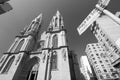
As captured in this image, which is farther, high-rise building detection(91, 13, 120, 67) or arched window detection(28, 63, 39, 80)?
high-rise building detection(91, 13, 120, 67)

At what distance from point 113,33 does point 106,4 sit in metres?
27.8

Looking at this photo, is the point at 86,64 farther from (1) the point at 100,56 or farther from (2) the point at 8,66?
(2) the point at 8,66

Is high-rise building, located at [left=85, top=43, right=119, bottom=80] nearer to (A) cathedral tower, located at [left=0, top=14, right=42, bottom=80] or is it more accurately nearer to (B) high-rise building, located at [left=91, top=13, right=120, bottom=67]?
(B) high-rise building, located at [left=91, top=13, right=120, bottom=67]

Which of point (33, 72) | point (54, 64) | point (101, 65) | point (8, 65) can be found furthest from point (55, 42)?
point (101, 65)

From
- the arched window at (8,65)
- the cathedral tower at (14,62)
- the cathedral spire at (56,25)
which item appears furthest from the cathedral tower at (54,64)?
the arched window at (8,65)

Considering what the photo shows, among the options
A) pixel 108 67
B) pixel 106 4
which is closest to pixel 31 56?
pixel 106 4

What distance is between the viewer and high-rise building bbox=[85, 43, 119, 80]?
136 ft

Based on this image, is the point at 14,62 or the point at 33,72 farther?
the point at 33,72

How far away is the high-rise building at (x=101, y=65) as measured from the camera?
136 feet

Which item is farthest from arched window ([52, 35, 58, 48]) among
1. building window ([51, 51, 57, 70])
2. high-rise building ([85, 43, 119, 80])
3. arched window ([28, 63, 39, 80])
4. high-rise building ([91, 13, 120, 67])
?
high-rise building ([85, 43, 119, 80])

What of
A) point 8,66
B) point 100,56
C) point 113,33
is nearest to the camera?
point 8,66

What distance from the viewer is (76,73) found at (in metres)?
17.7

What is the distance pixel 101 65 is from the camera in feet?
154

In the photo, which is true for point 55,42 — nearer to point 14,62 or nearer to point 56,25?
point 56,25
